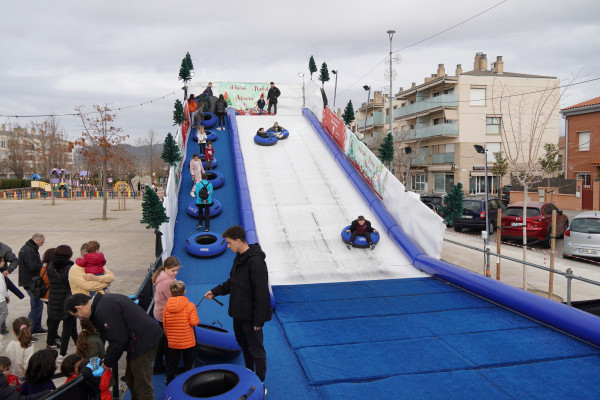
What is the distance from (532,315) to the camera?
22.9ft

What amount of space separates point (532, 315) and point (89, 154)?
25.8 m

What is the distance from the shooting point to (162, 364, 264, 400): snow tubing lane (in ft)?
13.3

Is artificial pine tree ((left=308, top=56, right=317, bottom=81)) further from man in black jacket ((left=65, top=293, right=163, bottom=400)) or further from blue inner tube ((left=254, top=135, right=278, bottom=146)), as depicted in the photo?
man in black jacket ((left=65, top=293, right=163, bottom=400))

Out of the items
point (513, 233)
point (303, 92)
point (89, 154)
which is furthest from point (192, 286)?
point (89, 154)

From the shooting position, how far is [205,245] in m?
9.91

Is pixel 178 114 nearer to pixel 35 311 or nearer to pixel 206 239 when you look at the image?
pixel 206 239

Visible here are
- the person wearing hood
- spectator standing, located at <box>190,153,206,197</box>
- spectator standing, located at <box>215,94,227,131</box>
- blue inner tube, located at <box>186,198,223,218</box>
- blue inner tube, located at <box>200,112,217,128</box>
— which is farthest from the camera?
blue inner tube, located at <box>200,112,217,128</box>

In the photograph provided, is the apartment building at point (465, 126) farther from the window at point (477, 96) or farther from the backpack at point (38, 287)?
the backpack at point (38, 287)

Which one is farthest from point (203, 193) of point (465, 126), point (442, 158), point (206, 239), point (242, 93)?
point (442, 158)

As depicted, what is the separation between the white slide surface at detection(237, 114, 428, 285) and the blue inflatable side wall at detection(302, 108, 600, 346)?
247mm

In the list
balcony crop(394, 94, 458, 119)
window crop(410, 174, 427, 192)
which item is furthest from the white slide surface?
window crop(410, 174, 427, 192)

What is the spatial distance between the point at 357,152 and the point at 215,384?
1144cm

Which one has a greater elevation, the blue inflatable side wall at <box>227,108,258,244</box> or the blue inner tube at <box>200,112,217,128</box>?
the blue inner tube at <box>200,112,217,128</box>

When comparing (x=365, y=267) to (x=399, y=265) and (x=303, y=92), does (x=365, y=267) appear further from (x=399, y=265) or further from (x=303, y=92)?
(x=303, y=92)
